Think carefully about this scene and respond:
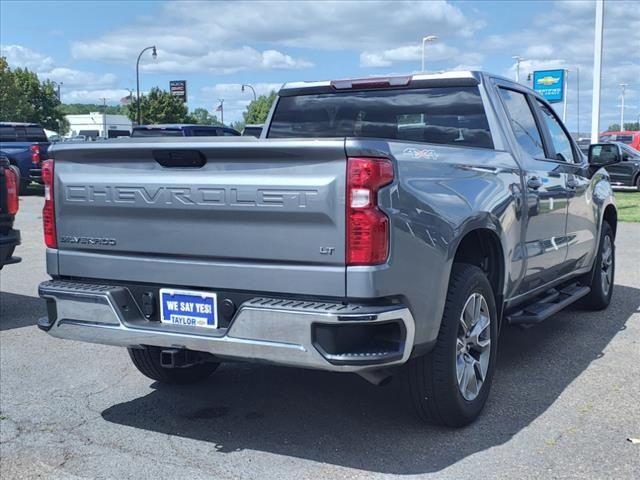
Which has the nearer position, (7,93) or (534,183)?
(534,183)

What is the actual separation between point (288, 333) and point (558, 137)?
3.76m

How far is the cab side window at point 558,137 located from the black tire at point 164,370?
125 inches

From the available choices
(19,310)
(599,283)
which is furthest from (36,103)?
(599,283)

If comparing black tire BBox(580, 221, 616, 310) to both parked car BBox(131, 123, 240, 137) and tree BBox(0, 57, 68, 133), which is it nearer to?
parked car BBox(131, 123, 240, 137)

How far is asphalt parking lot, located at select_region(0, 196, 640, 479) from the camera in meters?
3.78

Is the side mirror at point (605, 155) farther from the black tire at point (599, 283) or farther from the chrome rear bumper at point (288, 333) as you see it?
the chrome rear bumper at point (288, 333)

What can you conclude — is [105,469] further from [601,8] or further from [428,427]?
[601,8]

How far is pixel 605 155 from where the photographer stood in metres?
6.65

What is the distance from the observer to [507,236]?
4691mm

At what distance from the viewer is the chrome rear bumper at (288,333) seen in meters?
3.42

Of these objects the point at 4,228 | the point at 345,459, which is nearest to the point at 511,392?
the point at 345,459

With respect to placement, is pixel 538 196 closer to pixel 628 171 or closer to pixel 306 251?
pixel 306 251

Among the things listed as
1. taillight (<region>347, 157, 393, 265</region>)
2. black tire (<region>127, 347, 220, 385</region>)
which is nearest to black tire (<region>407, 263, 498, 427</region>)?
taillight (<region>347, 157, 393, 265</region>)

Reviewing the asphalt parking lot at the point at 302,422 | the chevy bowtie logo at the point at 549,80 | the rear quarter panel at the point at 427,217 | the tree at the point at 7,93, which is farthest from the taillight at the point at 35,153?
the tree at the point at 7,93
